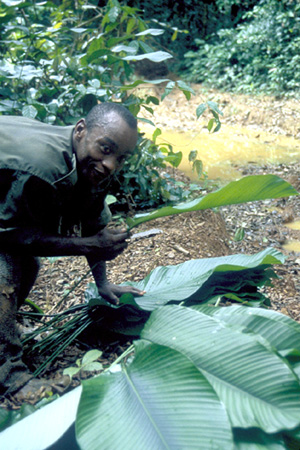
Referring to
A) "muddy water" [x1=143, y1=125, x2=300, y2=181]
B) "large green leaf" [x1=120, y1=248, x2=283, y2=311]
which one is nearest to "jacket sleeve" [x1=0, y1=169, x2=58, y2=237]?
"large green leaf" [x1=120, y1=248, x2=283, y2=311]

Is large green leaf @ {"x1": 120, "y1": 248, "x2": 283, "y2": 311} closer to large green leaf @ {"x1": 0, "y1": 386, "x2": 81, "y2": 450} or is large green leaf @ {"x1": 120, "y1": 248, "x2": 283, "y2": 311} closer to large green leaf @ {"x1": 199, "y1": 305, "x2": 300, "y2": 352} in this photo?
large green leaf @ {"x1": 199, "y1": 305, "x2": 300, "y2": 352}

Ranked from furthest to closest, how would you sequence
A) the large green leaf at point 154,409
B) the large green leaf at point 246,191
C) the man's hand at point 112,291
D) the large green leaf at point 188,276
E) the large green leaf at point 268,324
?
the man's hand at point 112,291
the large green leaf at point 188,276
the large green leaf at point 246,191
the large green leaf at point 268,324
the large green leaf at point 154,409

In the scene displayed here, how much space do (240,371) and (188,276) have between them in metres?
0.86

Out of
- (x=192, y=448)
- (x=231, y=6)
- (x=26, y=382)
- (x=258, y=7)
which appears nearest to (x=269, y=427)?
(x=192, y=448)

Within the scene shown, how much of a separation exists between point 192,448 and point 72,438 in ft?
1.26

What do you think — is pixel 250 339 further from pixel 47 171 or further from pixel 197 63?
pixel 197 63

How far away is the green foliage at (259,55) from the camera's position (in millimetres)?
8891

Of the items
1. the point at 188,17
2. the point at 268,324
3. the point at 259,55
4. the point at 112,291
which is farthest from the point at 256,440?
the point at 188,17

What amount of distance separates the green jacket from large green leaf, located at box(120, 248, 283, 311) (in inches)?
19.6

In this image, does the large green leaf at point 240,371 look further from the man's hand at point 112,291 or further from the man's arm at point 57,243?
the man's hand at point 112,291

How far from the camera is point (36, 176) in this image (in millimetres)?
1812

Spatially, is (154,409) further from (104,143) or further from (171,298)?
(104,143)

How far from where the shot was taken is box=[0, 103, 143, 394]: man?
6.01 feet

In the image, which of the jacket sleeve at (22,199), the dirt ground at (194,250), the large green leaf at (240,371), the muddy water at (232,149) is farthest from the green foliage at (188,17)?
the large green leaf at (240,371)
